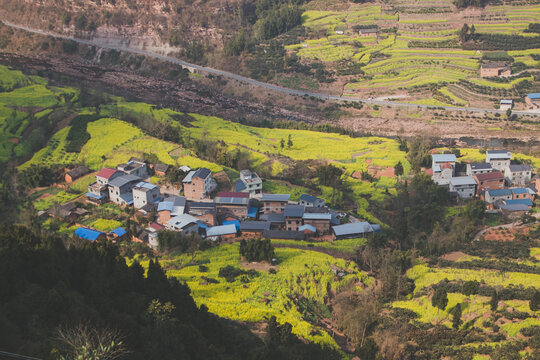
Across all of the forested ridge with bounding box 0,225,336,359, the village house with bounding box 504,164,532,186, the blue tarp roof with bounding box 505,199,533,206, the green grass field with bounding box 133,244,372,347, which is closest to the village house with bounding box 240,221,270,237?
the green grass field with bounding box 133,244,372,347

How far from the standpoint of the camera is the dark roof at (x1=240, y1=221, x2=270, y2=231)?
147 ft

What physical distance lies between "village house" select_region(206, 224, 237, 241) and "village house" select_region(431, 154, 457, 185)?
20.3m

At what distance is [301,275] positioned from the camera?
3781cm

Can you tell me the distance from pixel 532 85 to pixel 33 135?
195ft

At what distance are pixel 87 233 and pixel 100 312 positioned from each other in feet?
67.0

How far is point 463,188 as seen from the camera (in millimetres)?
52906

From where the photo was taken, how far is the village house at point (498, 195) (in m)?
50.7

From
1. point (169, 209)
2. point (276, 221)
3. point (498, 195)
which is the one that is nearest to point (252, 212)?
point (276, 221)

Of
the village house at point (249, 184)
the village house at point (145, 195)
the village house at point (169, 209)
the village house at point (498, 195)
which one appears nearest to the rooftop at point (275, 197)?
the village house at point (249, 184)

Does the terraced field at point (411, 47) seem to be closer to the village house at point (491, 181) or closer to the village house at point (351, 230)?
the village house at point (491, 181)

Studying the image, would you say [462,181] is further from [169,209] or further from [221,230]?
[169,209]

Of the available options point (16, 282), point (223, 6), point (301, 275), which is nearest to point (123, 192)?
→ point (301, 275)

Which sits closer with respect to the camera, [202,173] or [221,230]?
[221,230]

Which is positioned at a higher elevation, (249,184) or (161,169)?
(161,169)
